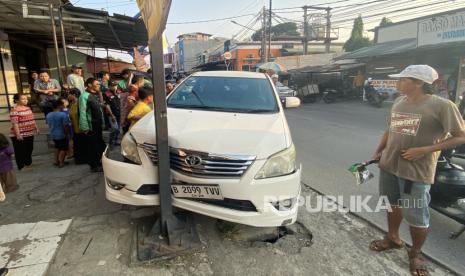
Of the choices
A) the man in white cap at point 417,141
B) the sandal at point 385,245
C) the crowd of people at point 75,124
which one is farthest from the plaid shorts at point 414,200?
the crowd of people at point 75,124

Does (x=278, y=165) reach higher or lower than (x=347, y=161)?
higher

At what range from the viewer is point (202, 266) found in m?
2.58

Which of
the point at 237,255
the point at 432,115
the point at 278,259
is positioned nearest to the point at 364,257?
the point at 278,259

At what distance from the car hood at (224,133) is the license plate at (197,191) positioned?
0.33 m

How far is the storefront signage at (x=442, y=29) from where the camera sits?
45.1 ft

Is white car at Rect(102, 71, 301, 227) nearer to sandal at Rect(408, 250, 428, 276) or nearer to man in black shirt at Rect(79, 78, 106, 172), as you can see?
sandal at Rect(408, 250, 428, 276)

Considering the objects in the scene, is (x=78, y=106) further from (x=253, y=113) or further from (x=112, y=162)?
(x=253, y=113)

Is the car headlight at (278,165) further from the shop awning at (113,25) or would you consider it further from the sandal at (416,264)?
the shop awning at (113,25)

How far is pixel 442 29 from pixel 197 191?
1724 centimetres

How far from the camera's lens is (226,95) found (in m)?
3.98

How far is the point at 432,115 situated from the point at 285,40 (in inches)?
1705

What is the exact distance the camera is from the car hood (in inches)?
104

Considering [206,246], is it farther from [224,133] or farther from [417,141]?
[417,141]

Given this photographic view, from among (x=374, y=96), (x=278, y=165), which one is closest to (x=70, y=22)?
(x=278, y=165)
